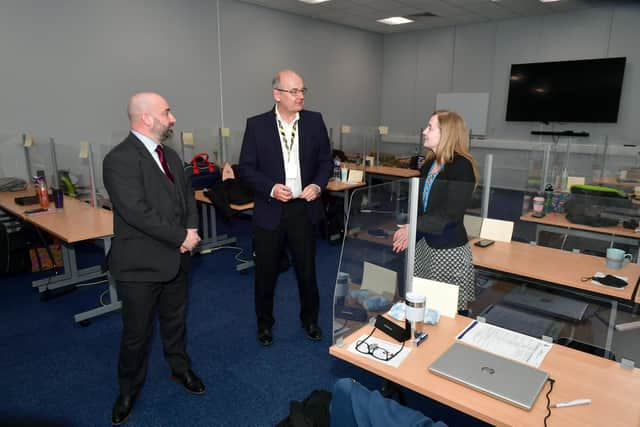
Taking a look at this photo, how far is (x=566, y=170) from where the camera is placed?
4301 millimetres

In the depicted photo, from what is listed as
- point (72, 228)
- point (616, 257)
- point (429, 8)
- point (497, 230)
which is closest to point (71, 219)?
point (72, 228)

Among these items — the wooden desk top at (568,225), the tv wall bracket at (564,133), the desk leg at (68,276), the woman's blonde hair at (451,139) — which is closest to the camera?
the woman's blonde hair at (451,139)

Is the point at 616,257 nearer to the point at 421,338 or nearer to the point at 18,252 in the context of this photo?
the point at 421,338

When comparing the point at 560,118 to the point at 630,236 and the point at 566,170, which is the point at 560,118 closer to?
the point at 566,170

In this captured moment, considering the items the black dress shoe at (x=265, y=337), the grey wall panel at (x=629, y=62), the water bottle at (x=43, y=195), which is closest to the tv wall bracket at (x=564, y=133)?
the grey wall panel at (x=629, y=62)

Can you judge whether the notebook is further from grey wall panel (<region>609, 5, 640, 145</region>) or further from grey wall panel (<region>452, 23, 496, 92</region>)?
grey wall panel (<region>452, 23, 496, 92</region>)

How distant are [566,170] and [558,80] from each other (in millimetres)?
3852

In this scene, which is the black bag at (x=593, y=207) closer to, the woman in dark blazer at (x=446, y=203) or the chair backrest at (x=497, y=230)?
the chair backrest at (x=497, y=230)

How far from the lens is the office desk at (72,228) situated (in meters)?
2.95

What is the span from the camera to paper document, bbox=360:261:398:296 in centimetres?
169

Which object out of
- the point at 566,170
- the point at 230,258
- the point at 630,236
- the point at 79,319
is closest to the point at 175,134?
the point at 230,258

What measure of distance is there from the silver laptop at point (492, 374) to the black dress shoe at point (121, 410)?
5.05 ft

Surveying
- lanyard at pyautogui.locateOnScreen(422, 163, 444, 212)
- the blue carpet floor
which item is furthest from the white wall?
lanyard at pyautogui.locateOnScreen(422, 163, 444, 212)

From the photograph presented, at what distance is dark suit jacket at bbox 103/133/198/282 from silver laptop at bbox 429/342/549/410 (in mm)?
1242
